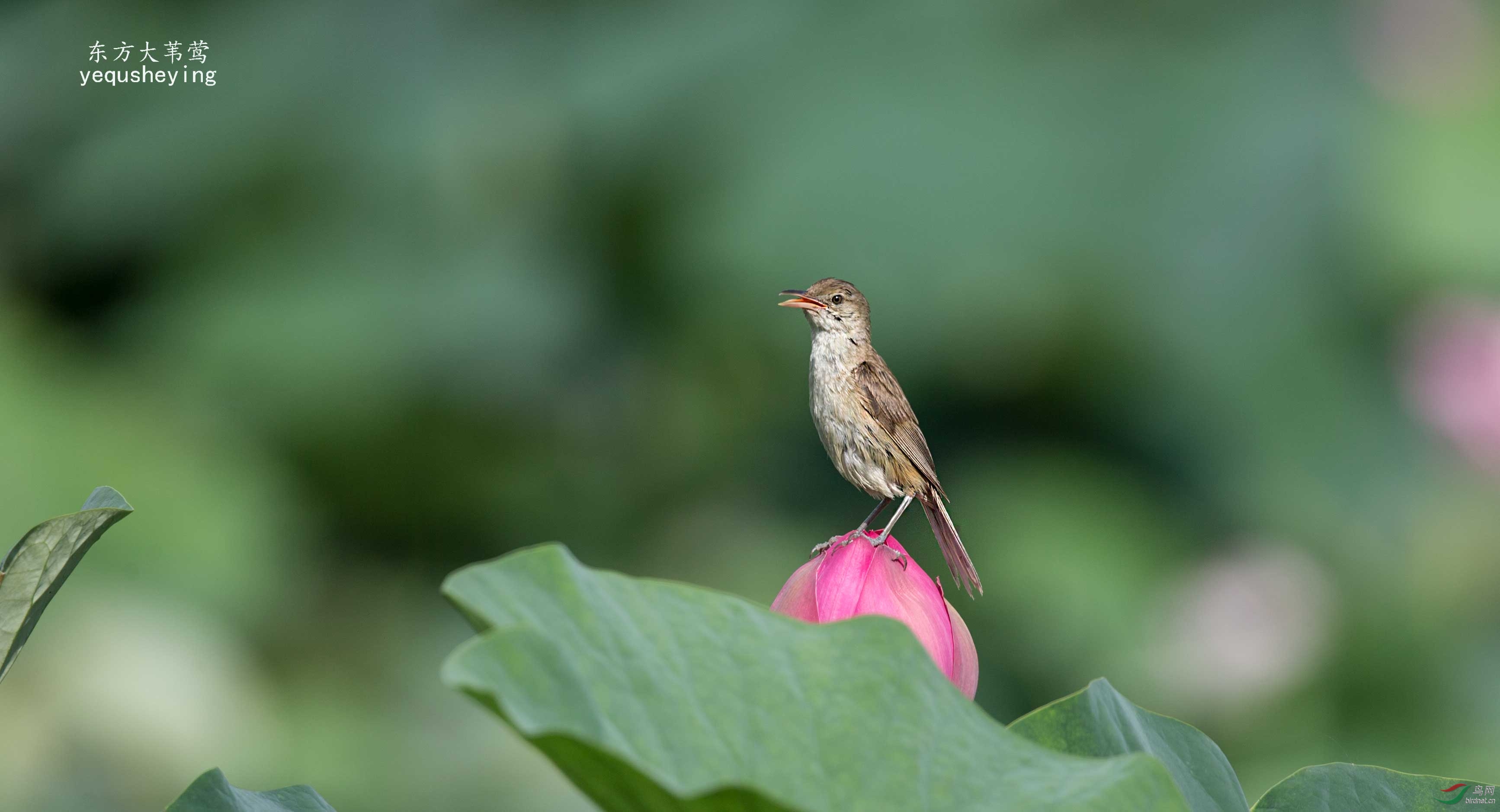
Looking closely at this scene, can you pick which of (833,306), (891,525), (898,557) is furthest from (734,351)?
(898,557)

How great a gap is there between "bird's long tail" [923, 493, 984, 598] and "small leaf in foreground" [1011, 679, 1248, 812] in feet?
1.00

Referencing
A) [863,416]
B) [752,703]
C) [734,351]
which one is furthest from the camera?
[734,351]

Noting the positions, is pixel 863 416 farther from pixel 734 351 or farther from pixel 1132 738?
pixel 734 351

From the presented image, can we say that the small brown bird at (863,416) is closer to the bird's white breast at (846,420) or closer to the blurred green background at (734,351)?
the bird's white breast at (846,420)

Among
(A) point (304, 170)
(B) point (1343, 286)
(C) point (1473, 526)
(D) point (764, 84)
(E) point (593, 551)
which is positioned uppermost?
(D) point (764, 84)

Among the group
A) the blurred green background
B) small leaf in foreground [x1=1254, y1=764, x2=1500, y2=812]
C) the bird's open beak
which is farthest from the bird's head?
the blurred green background

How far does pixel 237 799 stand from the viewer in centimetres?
71

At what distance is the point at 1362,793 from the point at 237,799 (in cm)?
70

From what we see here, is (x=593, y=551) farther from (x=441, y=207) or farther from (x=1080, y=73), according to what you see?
(x=1080, y=73)

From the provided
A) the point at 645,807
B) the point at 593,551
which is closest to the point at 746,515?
the point at 593,551

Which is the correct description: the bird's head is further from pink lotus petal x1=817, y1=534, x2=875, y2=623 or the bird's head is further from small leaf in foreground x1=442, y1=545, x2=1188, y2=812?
small leaf in foreground x1=442, y1=545, x2=1188, y2=812

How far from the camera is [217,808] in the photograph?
69cm

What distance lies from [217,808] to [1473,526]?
3120mm

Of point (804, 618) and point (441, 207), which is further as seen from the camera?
point (441, 207)
